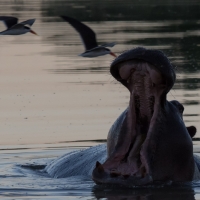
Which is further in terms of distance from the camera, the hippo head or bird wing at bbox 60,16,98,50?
bird wing at bbox 60,16,98,50

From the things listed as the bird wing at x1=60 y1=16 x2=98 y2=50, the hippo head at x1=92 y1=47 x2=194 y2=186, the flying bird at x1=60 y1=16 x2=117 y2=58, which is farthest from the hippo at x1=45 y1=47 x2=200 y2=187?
the flying bird at x1=60 y1=16 x2=117 y2=58

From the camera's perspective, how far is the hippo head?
6215mm

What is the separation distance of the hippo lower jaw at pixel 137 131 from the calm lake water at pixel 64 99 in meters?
0.27

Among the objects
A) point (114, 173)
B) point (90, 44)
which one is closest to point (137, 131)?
point (114, 173)

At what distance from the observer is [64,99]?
1141 centimetres

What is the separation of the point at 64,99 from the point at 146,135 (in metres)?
5.06

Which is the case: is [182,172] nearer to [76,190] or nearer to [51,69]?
[76,190]

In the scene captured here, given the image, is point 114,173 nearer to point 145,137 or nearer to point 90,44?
point 145,137

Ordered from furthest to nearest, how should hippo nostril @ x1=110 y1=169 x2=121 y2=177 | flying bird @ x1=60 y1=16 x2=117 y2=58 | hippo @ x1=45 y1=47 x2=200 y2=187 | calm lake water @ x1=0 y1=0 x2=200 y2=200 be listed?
flying bird @ x1=60 y1=16 x2=117 y2=58 < calm lake water @ x1=0 y1=0 x2=200 y2=200 < hippo nostril @ x1=110 y1=169 x2=121 y2=177 < hippo @ x1=45 y1=47 x2=200 y2=187

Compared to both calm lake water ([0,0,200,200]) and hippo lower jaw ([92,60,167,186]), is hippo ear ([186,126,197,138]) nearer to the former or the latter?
calm lake water ([0,0,200,200])

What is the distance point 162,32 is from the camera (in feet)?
72.2

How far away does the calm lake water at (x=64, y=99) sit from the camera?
22.6ft

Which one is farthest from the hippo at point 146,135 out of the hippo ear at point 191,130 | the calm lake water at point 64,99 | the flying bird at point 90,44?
the flying bird at point 90,44

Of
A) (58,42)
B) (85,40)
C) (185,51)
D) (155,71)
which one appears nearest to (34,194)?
(155,71)
